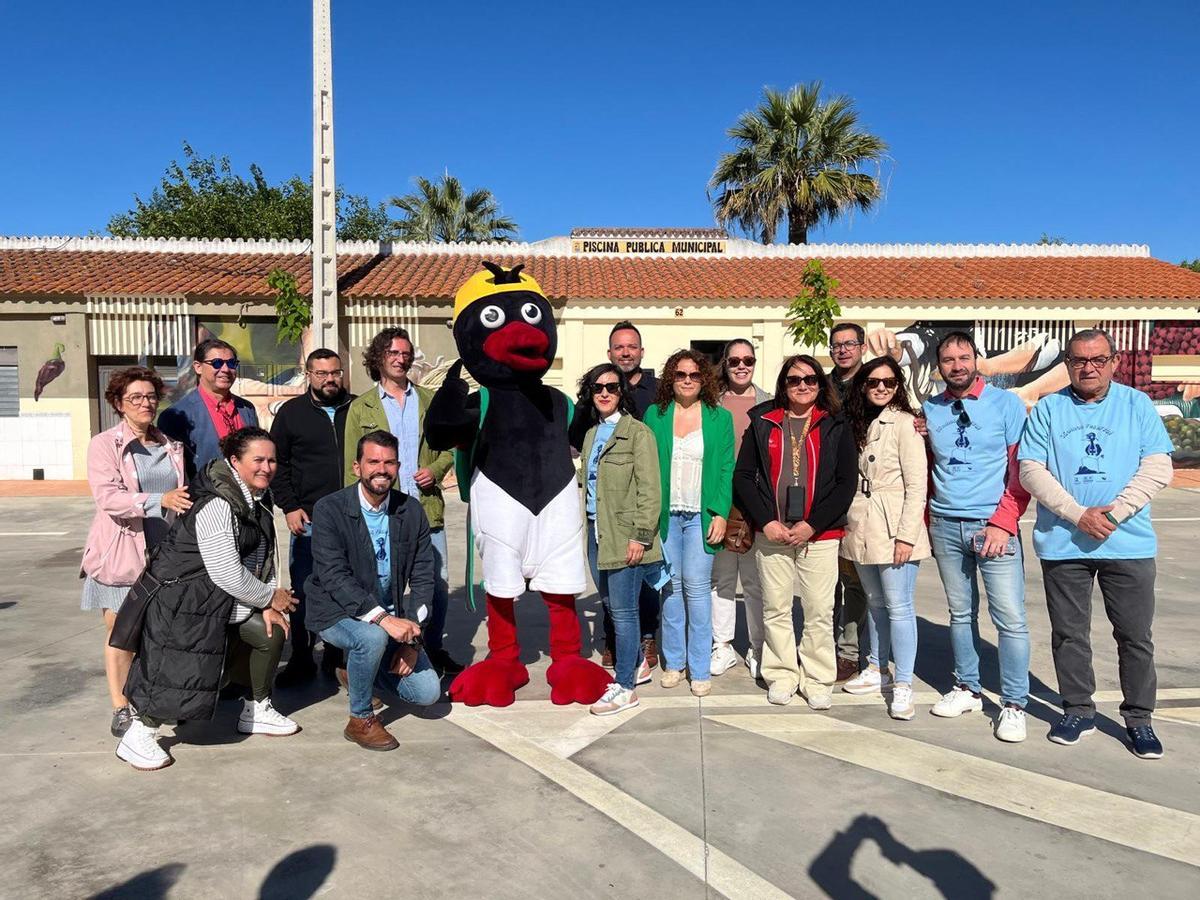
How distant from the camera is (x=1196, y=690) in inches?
172

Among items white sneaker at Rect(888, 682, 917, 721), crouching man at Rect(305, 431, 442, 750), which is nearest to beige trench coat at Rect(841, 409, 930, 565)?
white sneaker at Rect(888, 682, 917, 721)

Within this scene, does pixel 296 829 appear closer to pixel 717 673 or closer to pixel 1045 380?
pixel 717 673

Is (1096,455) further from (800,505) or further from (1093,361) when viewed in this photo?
(800,505)

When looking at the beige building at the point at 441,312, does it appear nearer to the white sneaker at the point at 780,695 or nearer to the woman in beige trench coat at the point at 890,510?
the woman in beige trench coat at the point at 890,510

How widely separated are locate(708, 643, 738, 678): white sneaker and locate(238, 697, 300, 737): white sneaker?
2.12m

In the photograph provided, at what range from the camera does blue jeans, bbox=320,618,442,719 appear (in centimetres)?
365

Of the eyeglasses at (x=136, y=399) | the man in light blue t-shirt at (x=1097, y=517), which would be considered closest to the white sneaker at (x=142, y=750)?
the eyeglasses at (x=136, y=399)

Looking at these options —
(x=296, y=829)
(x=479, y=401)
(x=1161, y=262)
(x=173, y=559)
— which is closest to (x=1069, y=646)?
(x=479, y=401)

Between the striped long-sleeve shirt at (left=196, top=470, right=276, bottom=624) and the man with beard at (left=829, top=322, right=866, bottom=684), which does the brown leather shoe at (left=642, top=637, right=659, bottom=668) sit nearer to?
the man with beard at (left=829, top=322, right=866, bottom=684)

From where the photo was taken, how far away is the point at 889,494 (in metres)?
4.01

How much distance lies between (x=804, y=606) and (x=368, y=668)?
6.74 feet

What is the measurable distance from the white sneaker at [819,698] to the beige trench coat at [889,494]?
65 centimetres

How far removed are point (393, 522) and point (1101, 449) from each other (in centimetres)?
305

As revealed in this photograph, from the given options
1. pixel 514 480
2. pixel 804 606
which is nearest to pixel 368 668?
pixel 514 480
